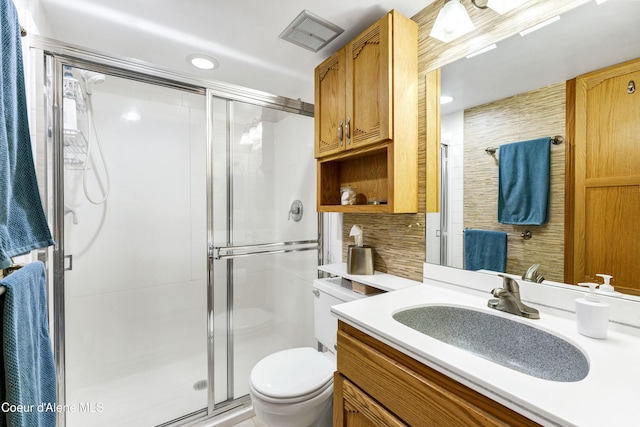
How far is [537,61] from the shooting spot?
3.40 ft

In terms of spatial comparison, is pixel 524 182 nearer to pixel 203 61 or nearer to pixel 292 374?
pixel 292 374

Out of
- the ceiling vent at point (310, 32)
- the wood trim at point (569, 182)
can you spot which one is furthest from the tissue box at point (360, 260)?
the ceiling vent at point (310, 32)

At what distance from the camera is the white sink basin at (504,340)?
790mm

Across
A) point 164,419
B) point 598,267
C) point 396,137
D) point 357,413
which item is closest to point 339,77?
Answer: point 396,137

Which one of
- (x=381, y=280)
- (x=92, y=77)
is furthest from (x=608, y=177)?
(x=92, y=77)

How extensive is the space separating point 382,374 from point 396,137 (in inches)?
38.7

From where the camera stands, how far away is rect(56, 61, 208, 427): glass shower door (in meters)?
1.70

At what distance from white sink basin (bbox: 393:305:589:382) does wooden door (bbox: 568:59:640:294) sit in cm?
26

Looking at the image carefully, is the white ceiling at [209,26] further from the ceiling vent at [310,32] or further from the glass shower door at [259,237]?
the glass shower door at [259,237]

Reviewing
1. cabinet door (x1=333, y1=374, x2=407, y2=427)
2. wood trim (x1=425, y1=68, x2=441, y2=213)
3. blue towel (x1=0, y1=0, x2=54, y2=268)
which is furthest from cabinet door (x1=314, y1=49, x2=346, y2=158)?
blue towel (x1=0, y1=0, x2=54, y2=268)

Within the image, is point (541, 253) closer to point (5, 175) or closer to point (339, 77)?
point (339, 77)

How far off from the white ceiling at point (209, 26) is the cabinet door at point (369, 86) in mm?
152

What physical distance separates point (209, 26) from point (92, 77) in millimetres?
715

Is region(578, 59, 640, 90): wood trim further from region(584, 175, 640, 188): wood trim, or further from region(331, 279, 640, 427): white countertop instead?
region(331, 279, 640, 427): white countertop
